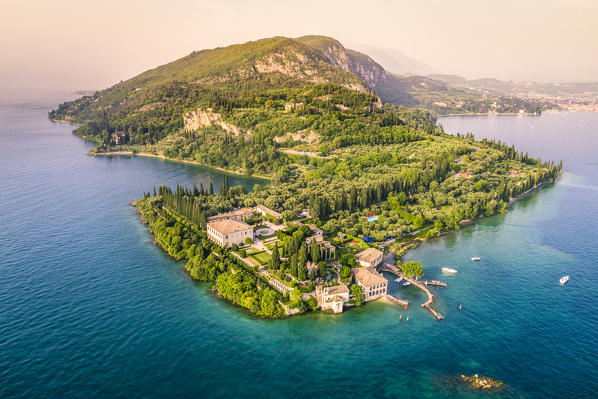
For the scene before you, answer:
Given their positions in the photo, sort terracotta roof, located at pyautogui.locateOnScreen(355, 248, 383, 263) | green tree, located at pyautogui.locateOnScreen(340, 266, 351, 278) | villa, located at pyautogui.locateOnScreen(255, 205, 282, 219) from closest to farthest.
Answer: green tree, located at pyautogui.locateOnScreen(340, 266, 351, 278) < terracotta roof, located at pyautogui.locateOnScreen(355, 248, 383, 263) < villa, located at pyautogui.locateOnScreen(255, 205, 282, 219)

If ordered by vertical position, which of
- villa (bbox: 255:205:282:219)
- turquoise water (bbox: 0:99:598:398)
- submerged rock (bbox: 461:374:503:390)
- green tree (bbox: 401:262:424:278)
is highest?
villa (bbox: 255:205:282:219)

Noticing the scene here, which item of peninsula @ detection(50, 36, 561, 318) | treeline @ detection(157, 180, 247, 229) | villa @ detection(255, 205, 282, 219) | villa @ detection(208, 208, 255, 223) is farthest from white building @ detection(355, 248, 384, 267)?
treeline @ detection(157, 180, 247, 229)

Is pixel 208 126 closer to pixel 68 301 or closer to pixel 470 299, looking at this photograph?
pixel 68 301

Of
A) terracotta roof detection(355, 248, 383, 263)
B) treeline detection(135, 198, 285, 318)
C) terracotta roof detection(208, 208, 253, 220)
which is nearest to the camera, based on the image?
treeline detection(135, 198, 285, 318)

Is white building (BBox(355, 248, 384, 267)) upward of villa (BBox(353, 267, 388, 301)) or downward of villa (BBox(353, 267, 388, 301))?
upward

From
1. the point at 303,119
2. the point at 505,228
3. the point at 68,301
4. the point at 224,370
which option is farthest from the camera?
the point at 303,119

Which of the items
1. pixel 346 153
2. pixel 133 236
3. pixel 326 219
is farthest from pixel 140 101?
pixel 326 219

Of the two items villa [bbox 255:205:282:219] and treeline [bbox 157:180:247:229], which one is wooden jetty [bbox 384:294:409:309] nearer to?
villa [bbox 255:205:282:219]
